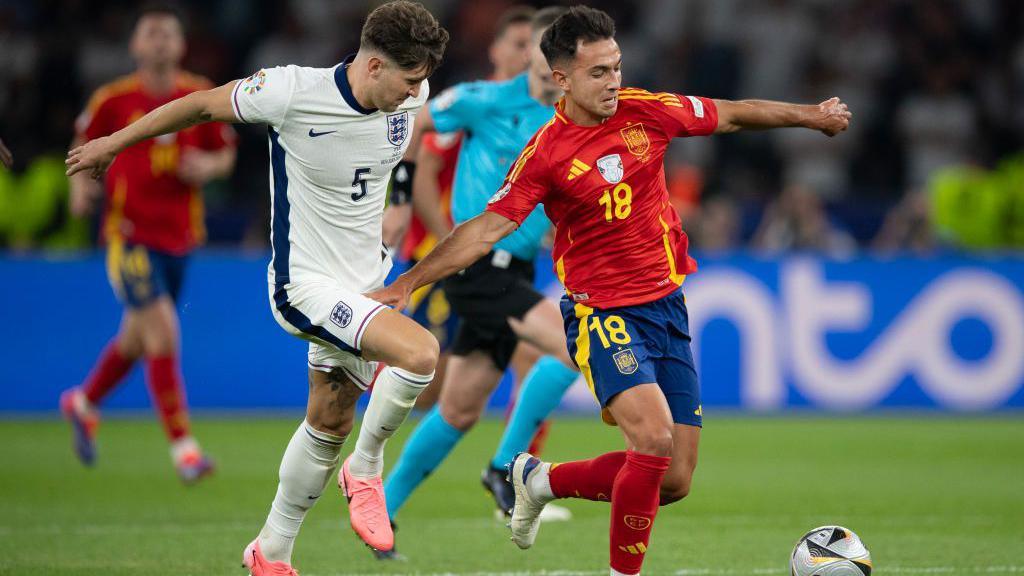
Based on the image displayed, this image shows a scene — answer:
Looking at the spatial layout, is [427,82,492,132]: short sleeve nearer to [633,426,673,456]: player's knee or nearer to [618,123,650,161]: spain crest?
[618,123,650,161]: spain crest

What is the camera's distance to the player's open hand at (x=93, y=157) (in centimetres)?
532

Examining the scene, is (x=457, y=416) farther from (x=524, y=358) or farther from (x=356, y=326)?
(x=356, y=326)

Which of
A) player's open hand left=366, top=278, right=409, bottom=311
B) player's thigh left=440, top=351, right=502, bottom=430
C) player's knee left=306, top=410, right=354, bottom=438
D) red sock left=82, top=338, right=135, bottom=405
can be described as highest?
player's open hand left=366, top=278, right=409, bottom=311

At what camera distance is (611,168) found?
5598mm

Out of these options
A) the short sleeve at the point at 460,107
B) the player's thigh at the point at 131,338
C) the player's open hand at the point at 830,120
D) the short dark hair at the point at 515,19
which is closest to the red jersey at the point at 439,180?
the short sleeve at the point at 460,107

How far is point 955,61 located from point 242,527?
1120 centimetres

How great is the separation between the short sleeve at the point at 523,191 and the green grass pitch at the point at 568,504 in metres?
1.65

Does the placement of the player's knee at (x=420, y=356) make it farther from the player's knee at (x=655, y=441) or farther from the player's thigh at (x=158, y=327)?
the player's thigh at (x=158, y=327)

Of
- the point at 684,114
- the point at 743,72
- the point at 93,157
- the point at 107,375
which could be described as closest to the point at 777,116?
the point at 684,114

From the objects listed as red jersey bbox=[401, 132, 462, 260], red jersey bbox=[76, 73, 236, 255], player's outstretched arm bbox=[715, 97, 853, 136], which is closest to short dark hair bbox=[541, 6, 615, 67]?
player's outstretched arm bbox=[715, 97, 853, 136]

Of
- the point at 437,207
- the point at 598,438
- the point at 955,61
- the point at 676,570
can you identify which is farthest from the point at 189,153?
the point at 955,61

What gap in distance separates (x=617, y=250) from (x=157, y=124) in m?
1.79

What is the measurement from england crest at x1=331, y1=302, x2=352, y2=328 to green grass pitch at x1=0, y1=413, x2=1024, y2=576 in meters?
1.36

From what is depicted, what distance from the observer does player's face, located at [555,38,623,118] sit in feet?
18.3
